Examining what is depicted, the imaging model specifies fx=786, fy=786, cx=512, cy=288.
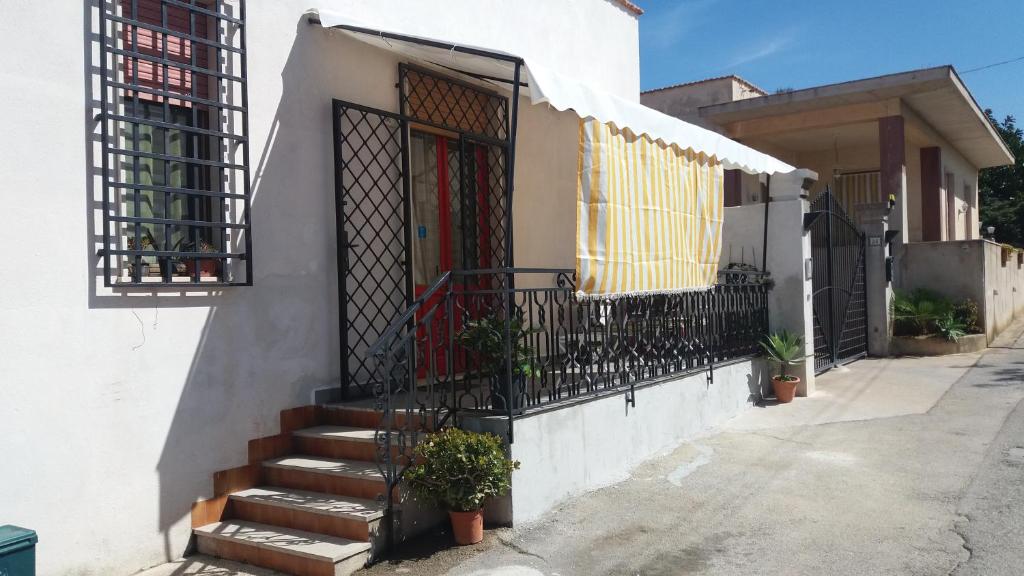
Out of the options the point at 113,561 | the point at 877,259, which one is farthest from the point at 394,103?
the point at 877,259

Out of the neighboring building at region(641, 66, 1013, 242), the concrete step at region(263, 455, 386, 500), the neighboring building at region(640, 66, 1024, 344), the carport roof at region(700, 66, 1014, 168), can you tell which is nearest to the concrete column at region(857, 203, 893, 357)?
the neighboring building at region(640, 66, 1024, 344)

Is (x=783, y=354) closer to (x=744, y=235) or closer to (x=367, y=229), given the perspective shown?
(x=744, y=235)

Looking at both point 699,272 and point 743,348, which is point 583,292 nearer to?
point 699,272

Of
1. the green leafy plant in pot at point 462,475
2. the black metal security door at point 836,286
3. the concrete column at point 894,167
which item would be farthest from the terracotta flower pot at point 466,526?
the concrete column at point 894,167

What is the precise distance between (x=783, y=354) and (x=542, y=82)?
5179 millimetres

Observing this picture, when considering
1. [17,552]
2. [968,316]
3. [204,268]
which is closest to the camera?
[17,552]

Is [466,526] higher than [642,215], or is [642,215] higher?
[642,215]

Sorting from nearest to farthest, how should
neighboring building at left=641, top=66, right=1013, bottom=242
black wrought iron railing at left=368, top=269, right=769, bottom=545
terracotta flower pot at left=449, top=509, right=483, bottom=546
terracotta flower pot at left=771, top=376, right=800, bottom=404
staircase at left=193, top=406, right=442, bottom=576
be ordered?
staircase at left=193, top=406, right=442, bottom=576 → terracotta flower pot at left=449, top=509, right=483, bottom=546 → black wrought iron railing at left=368, top=269, right=769, bottom=545 → terracotta flower pot at left=771, top=376, right=800, bottom=404 → neighboring building at left=641, top=66, right=1013, bottom=242

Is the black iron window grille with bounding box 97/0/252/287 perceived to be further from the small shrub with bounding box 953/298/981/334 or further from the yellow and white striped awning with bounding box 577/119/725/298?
the small shrub with bounding box 953/298/981/334

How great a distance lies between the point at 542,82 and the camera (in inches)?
189

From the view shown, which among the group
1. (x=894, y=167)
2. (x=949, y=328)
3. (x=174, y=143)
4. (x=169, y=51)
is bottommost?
(x=949, y=328)

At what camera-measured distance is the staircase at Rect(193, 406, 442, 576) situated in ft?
14.5

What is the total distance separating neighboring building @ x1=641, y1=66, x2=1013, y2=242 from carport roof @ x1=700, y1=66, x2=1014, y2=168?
2 centimetres

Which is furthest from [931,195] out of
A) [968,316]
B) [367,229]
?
[367,229]
